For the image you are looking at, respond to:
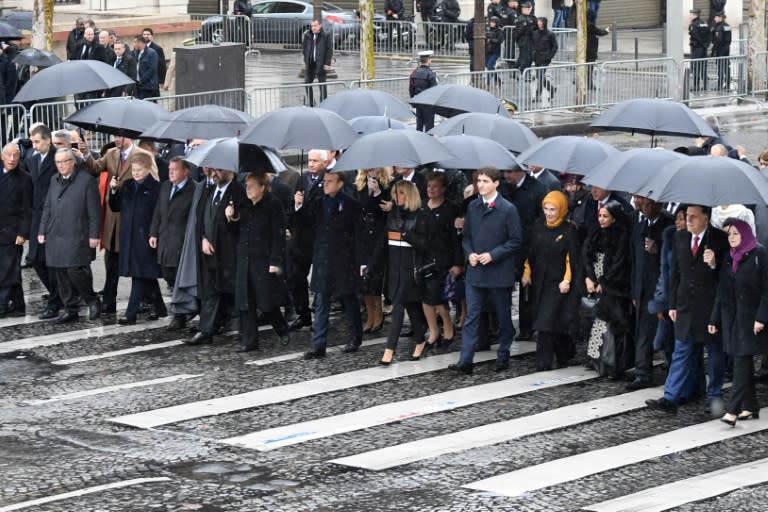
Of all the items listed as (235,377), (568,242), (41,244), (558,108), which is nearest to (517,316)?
(568,242)

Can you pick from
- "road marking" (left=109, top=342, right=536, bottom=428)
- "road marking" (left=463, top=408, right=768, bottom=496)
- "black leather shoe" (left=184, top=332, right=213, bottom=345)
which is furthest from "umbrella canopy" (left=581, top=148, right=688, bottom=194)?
"black leather shoe" (left=184, top=332, right=213, bottom=345)

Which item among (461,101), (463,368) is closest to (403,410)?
(463,368)

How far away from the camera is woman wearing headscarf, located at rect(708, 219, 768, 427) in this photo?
1199cm

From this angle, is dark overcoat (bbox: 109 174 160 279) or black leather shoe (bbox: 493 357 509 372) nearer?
black leather shoe (bbox: 493 357 509 372)

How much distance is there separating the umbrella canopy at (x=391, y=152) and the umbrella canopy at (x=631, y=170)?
5.00ft

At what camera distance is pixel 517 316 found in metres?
16.3

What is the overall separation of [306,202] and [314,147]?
686 mm

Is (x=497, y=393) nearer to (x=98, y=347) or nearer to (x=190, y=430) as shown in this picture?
(x=190, y=430)

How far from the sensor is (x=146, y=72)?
88.8ft

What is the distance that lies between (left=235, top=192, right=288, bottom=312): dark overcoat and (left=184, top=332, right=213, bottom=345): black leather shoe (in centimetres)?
52

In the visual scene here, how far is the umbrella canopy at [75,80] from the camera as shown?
18.0m

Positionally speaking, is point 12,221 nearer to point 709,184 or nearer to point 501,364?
point 501,364

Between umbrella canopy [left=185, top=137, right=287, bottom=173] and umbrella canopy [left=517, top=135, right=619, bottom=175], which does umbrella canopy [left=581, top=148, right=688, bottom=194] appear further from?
umbrella canopy [left=185, top=137, right=287, bottom=173]

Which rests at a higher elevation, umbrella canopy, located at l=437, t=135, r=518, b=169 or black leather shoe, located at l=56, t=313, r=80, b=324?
umbrella canopy, located at l=437, t=135, r=518, b=169
